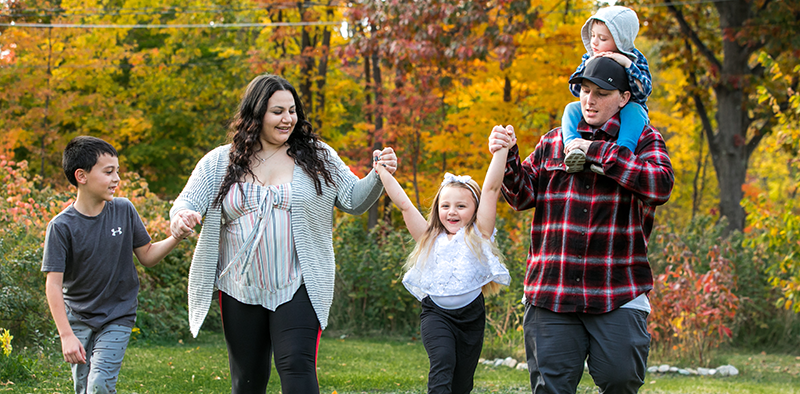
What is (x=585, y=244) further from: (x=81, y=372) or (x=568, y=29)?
(x=568, y=29)

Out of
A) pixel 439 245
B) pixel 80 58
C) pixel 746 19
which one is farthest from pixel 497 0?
pixel 80 58

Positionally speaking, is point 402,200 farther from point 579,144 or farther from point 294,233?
point 579,144

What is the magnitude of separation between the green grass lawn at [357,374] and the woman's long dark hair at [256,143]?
275cm

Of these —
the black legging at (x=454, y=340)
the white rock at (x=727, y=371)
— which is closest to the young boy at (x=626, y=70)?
the black legging at (x=454, y=340)

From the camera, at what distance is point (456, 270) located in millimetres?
3588

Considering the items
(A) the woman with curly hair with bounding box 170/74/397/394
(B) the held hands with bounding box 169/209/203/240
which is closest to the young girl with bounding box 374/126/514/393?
(A) the woman with curly hair with bounding box 170/74/397/394

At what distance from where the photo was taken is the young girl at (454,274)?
3440 mm

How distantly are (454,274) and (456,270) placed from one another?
0.02 meters

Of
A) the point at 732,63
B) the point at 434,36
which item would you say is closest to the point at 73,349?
the point at 434,36

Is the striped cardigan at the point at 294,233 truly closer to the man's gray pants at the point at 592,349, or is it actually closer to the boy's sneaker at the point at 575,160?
the man's gray pants at the point at 592,349

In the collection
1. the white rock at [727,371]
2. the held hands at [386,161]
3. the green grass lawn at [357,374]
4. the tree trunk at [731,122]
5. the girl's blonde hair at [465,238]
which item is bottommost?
the white rock at [727,371]

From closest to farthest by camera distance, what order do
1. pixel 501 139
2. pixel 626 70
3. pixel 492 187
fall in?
pixel 626 70
pixel 501 139
pixel 492 187

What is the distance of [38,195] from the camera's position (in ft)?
30.3

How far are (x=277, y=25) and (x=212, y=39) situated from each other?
3.62 m
